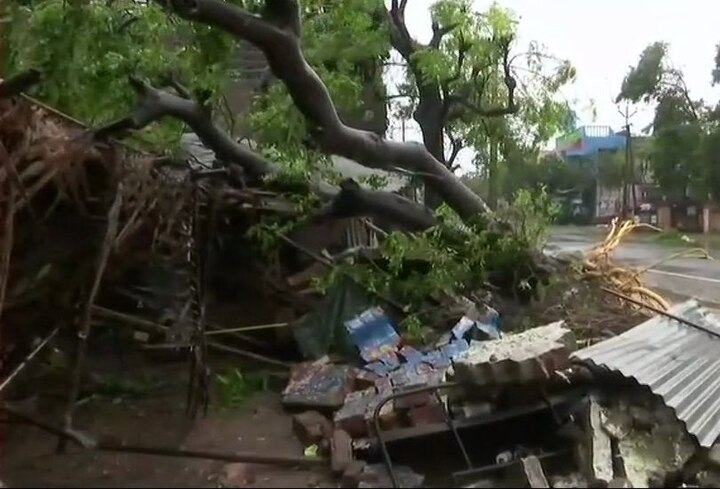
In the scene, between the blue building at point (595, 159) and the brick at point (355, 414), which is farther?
the blue building at point (595, 159)

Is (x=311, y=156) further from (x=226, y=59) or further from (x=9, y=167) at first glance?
(x=9, y=167)

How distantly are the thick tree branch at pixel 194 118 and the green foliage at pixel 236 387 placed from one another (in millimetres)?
1106

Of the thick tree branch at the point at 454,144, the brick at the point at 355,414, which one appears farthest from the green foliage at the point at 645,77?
the brick at the point at 355,414

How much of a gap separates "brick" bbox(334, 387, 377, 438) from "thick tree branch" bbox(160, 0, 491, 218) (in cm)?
132

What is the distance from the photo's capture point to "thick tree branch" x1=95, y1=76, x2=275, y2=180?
169 inches

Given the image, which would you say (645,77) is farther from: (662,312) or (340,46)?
(340,46)

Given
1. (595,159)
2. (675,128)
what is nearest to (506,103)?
(595,159)

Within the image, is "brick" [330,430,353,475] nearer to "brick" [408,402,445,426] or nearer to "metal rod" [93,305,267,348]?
"brick" [408,402,445,426]

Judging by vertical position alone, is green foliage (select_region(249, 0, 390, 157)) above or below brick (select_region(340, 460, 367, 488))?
above

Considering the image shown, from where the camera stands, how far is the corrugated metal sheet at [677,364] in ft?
8.82

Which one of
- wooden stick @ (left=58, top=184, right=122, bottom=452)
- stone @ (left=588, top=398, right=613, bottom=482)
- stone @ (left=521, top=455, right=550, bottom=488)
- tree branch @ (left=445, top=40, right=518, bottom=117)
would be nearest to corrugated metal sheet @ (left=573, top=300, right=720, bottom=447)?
stone @ (left=588, top=398, right=613, bottom=482)

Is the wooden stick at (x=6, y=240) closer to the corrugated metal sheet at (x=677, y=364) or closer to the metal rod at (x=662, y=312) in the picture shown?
the corrugated metal sheet at (x=677, y=364)

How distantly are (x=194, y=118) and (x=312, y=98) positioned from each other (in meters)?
0.81

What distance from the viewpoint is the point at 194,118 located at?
4586 mm
